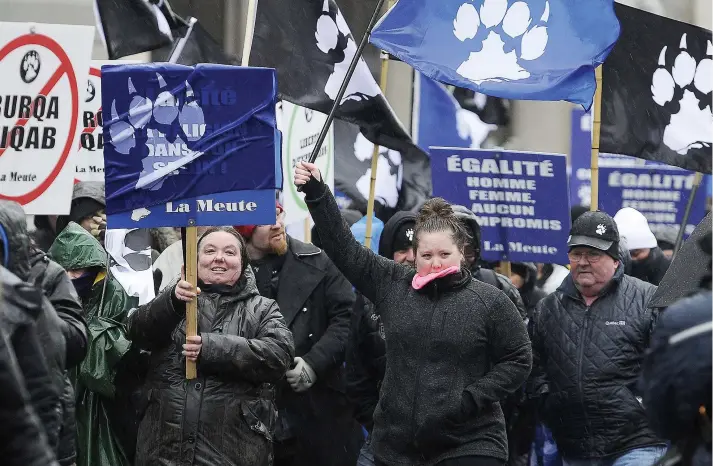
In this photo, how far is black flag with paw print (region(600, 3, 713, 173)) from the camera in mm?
9102

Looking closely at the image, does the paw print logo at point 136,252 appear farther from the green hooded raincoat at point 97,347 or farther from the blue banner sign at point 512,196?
the blue banner sign at point 512,196

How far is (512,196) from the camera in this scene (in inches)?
369

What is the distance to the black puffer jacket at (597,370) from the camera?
23.4 ft

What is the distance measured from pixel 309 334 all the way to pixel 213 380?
53.5 inches

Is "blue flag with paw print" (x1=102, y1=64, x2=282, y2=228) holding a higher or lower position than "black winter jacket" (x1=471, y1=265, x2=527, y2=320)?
higher

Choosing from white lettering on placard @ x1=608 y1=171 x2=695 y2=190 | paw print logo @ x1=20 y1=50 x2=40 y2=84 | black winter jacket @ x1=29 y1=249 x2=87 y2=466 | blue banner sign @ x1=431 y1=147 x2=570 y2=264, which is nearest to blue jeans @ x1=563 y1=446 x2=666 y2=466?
blue banner sign @ x1=431 y1=147 x2=570 y2=264

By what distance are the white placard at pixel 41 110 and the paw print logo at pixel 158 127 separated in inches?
55.4

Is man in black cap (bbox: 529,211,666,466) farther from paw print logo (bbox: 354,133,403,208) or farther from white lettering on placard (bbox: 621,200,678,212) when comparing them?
white lettering on placard (bbox: 621,200,678,212)

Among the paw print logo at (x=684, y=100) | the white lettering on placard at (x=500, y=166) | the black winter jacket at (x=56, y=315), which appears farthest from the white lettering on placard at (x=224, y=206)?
the paw print logo at (x=684, y=100)

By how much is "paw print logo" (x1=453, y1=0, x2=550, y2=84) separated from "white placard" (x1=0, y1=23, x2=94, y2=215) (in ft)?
6.86

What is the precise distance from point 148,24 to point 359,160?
324 centimetres

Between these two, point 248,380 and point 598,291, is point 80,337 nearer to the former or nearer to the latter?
point 248,380

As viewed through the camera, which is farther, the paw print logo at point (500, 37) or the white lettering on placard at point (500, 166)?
the white lettering on placard at point (500, 166)

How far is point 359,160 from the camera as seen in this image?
468 inches
